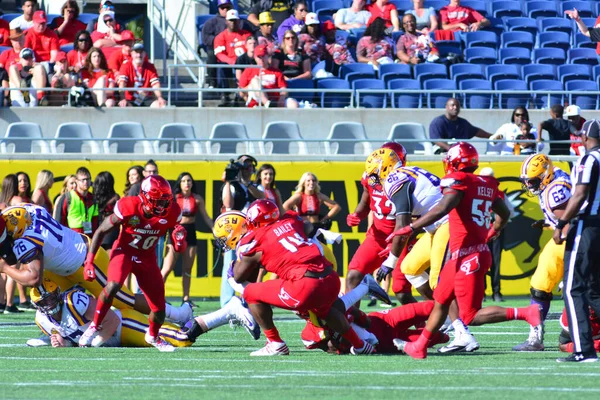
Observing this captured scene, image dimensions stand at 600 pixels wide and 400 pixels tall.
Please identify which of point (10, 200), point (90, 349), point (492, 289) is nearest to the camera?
point (90, 349)

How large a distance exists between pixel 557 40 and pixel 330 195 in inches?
307

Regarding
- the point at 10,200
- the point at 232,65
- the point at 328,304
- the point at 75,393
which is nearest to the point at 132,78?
the point at 232,65

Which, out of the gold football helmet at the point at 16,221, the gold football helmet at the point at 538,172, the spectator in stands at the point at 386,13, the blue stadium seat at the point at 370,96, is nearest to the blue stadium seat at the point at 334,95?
the blue stadium seat at the point at 370,96

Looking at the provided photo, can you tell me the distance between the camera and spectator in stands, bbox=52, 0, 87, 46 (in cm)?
1959

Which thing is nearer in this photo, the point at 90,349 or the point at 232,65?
the point at 90,349

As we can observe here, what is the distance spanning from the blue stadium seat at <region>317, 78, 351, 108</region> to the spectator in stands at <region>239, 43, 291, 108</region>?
72 cm

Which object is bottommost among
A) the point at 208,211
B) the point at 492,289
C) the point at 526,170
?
the point at 492,289

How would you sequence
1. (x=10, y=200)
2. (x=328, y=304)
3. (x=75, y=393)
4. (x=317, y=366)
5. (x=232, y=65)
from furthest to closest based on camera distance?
1. (x=232, y=65)
2. (x=10, y=200)
3. (x=328, y=304)
4. (x=317, y=366)
5. (x=75, y=393)

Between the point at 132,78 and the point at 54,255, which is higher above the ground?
A: the point at 132,78

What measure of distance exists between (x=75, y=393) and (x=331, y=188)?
34.5ft

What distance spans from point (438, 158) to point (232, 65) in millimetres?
3620

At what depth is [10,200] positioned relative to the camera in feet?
46.1

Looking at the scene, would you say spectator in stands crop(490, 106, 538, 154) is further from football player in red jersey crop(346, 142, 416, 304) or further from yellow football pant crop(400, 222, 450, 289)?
yellow football pant crop(400, 222, 450, 289)

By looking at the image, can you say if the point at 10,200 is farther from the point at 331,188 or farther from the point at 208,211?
the point at 331,188
